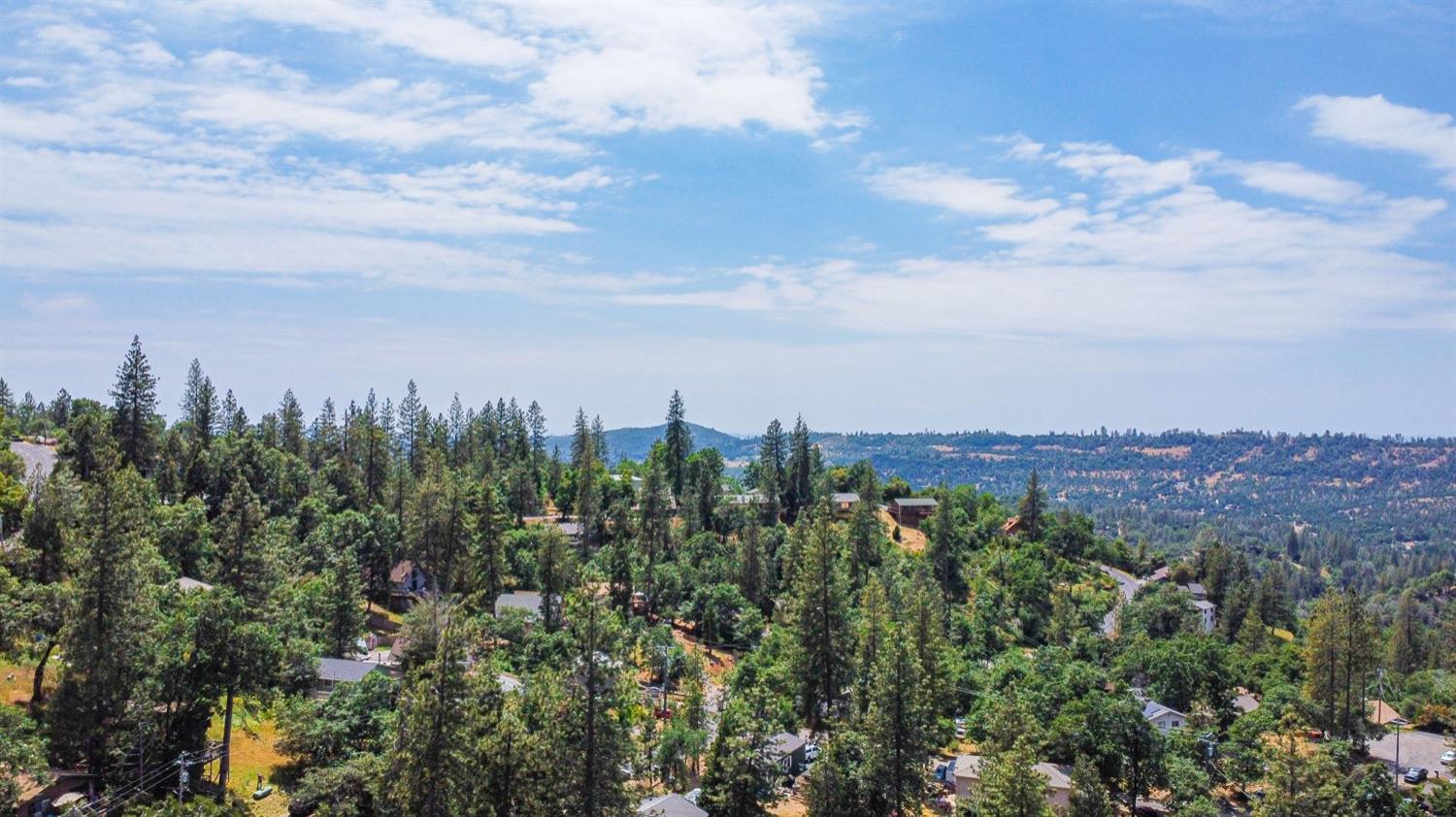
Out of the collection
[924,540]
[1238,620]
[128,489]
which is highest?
[128,489]

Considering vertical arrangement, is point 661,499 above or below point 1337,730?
above

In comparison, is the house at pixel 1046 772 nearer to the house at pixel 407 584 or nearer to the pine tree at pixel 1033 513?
the house at pixel 407 584

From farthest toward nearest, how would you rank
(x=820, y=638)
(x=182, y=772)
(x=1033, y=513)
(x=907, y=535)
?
(x=1033, y=513) < (x=907, y=535) < (x=820, y=638) < (x=182, y=772)

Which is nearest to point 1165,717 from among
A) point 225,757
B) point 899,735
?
point 899,735

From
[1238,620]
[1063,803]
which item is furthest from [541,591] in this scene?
[1238,620]

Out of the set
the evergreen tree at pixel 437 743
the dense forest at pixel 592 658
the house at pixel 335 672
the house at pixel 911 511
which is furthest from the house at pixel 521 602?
the house at pixel 911 511

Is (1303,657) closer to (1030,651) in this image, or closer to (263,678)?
(1030,651)

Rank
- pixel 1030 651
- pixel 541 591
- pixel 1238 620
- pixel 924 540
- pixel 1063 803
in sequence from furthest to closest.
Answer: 1. pixel 924 540
2. pixel 1238 620
3. pixel 1030 651
4. pixel 541 591
5. pixel 1063 803

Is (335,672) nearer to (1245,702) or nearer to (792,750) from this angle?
(792,750)
